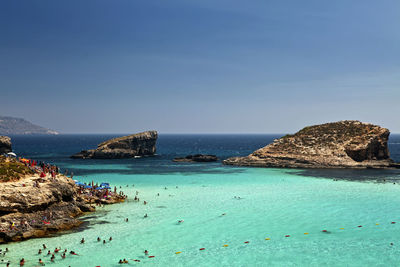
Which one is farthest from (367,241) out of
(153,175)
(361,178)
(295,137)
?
(295,137)

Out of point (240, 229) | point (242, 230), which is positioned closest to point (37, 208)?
point (240, 229)

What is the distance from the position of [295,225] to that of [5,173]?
29.6m

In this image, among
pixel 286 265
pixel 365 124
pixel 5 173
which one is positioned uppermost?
pixel 365 124

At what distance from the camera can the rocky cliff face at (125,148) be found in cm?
10914

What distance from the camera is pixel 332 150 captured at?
84.8 m

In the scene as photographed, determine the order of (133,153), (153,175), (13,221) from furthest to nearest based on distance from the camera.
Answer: (133,153), (153,175), (13,221)

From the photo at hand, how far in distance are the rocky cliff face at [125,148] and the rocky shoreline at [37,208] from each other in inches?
2900

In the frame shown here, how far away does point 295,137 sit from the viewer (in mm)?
96250

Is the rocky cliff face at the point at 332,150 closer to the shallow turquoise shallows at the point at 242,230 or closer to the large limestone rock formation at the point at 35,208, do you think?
the shallow turquoise shallows at the point at 242,230

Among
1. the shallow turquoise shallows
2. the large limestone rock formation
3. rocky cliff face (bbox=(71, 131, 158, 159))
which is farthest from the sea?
rocky cliff face (bbox=(71, 131, 158, 159))

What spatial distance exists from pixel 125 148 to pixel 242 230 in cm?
8992

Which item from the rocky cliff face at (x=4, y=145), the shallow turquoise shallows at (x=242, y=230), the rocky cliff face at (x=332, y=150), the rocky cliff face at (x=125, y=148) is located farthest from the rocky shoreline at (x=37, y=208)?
the rocky cliff face at (x=4, y=145)

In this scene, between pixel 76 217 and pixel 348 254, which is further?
pixel 76 217

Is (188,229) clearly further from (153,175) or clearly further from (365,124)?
(365,124)
